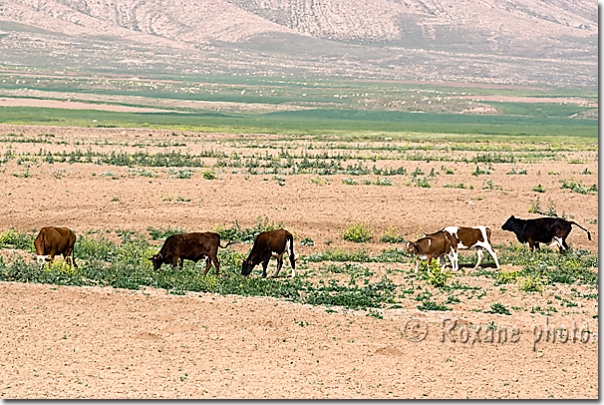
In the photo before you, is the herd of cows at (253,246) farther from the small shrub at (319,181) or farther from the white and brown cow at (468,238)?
the small shrub at (319,181)

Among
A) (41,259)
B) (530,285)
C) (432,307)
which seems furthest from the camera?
(41,259)

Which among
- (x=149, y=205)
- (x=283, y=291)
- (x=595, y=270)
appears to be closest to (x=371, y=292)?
(x=283, y=291)

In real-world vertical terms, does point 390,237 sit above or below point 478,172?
above

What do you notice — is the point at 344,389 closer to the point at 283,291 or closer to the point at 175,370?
the point at 175,370

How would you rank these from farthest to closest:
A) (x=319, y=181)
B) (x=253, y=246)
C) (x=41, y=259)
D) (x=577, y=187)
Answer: (x=577, y=187), (x=319, y=181), (x=253, y=246), (x=41, y=259)

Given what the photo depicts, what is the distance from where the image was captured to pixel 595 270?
18938 mm

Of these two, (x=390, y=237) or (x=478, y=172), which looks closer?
(x=390, y=237)

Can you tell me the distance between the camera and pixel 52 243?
1706 centimetres

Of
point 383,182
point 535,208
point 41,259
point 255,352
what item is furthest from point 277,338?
point 383,182

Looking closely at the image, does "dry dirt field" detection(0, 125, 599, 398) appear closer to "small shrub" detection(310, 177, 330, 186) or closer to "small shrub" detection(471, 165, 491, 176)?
"small shrub" detection(310, 177, 330, 186)

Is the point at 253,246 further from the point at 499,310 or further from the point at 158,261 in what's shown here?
the point at 499,310

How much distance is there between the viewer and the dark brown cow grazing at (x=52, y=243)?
17.0 metres

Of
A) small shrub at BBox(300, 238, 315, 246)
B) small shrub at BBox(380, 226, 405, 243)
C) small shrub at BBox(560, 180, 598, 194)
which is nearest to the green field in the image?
small shrub at BBox(560, 180, 598, 194)

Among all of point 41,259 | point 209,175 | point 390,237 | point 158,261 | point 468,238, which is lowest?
point 209,175
